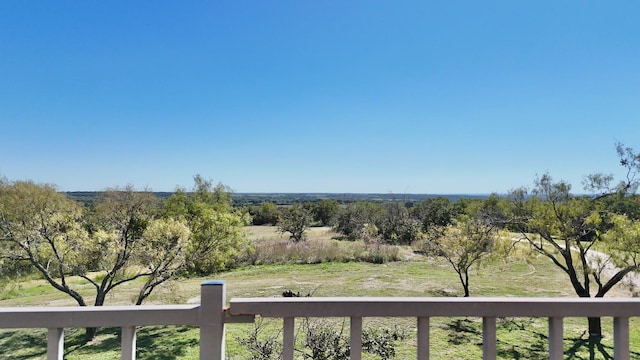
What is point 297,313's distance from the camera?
40.1 inches

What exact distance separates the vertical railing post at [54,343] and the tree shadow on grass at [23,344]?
5.20 metres

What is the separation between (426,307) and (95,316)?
106 cm

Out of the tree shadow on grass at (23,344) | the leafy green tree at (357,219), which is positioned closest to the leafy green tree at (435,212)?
the leafy green tree at (357,219)

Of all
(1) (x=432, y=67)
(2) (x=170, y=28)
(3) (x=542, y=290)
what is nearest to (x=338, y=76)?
(1) (x=432, y=67)

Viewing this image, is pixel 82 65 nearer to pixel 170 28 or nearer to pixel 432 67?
pixel 170 28

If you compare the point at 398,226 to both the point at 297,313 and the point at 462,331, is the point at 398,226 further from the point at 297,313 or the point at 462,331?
the point at 297,313

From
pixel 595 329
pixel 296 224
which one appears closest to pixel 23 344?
pixel 595 329

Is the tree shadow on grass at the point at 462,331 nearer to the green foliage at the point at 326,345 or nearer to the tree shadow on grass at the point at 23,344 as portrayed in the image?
the green foliage at the point at 326,345

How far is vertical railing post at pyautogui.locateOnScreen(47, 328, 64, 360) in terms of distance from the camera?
3.27 ft

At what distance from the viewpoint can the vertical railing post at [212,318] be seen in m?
1.01

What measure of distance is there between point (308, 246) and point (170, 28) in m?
8.45

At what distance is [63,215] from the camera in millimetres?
6172

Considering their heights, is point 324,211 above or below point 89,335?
above

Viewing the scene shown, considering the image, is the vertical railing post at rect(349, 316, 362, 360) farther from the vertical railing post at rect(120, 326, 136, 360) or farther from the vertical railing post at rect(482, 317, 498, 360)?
the vertical railing post at rect(120, 326, 136, 360)
